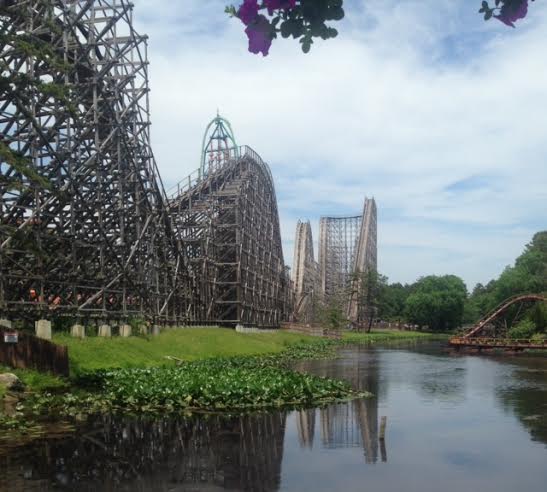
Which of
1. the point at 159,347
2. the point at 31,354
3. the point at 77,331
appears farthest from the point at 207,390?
the point at 159,347

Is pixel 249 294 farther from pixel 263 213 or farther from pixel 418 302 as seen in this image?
pixel 418 302

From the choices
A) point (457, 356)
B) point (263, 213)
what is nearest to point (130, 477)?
point (457, 356)

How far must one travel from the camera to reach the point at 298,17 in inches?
134


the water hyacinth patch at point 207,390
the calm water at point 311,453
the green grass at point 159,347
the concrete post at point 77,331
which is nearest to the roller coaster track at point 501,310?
the green grass at point 159,347

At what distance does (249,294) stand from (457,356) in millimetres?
15361

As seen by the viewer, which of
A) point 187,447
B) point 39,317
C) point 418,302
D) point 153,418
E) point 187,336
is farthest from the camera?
point 418,302

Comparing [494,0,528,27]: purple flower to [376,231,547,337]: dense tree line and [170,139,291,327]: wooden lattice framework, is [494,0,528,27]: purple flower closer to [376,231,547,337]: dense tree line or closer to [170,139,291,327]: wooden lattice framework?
[170,139,291,327]: wooden lattice framework

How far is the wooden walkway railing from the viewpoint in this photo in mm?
17547

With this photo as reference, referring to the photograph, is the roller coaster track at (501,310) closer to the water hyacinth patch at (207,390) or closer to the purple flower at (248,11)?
the water hyacinth patch at (207,390)

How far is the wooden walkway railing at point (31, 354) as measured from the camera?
17547 mm

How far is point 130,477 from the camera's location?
11.2 meters

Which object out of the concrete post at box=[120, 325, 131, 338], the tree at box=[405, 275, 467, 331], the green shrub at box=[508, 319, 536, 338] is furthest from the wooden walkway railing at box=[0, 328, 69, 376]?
the tree at box=[405, 275, 467, 331]

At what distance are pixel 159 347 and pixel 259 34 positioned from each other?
25.4 metres

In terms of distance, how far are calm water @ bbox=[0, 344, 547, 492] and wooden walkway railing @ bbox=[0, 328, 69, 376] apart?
3.52m
